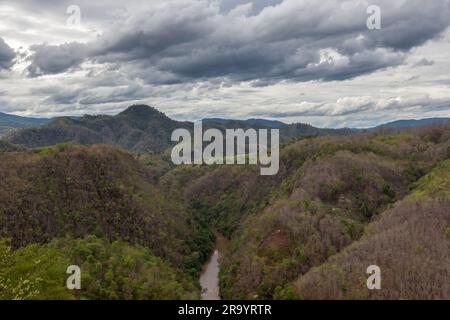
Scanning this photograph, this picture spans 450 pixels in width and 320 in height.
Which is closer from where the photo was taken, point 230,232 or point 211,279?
point 211,279

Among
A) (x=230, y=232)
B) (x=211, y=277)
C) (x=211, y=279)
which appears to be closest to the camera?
(x=211, y=279)

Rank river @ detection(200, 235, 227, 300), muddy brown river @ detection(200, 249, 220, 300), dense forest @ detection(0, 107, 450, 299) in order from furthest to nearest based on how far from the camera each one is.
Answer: river @ detection(200, 235, 227, 300) → muddy brown river @ detection(200, 249, 220, 300) → dense forest @ detection(0, 107, 450, 299)

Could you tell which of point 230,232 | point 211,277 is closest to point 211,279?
point 211,277

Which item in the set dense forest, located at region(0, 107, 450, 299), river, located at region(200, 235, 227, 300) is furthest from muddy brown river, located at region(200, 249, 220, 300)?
dense forest, located at region(0, 107, 450, 299)

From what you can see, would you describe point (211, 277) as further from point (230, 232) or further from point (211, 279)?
point (230, 232)

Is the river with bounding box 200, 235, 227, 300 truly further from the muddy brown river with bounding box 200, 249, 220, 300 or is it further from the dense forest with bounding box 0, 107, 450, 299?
the dense forest with bounding box 0, 107, 450, 299

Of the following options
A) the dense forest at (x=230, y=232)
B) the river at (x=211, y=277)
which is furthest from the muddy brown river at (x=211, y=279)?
the dense forest at (x=230, y=232)
